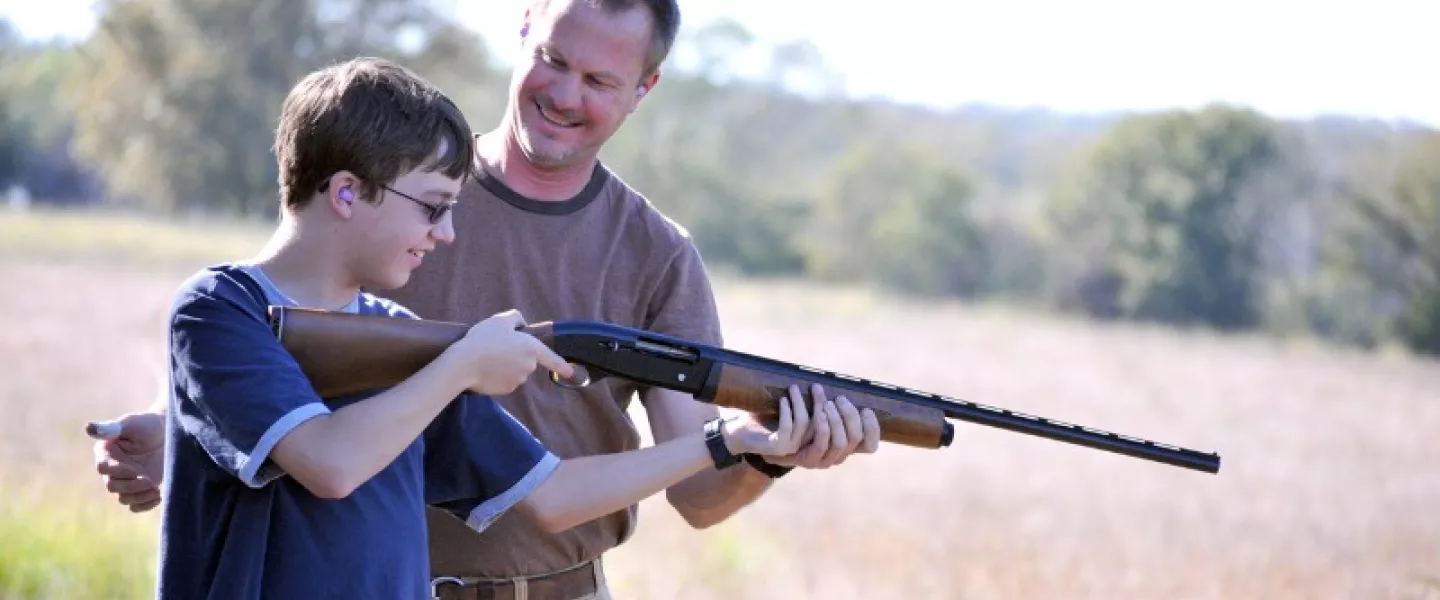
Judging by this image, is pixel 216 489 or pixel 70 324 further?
pixel 70 324

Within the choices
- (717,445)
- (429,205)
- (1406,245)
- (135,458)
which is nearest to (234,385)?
(429,205)

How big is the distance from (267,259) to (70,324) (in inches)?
679

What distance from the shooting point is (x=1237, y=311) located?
38188 mm

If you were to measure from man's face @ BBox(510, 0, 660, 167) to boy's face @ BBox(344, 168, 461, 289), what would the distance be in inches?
29.1

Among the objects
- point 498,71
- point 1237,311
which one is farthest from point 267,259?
point 498,71

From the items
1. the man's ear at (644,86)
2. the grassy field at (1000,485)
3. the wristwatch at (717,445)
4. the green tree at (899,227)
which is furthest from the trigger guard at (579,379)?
the green tree at (899,227)

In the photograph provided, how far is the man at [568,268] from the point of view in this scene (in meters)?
3.69

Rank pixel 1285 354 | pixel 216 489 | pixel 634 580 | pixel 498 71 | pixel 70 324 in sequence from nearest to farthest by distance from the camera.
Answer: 1. pixel 216 489
2. pixel 634 580
3. pixel 70 324
4. pixel 1285 354
5. pixel 498 71

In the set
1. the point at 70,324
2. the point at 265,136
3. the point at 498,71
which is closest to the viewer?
the point at 70,324

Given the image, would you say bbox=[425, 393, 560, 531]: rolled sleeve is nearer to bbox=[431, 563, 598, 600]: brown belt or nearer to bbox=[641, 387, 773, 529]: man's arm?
bbox=[431, 563, 598, 600]: brown belt

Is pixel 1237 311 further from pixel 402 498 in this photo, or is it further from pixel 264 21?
pixel 402 498

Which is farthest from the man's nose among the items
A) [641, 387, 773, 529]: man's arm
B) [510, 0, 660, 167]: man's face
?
[641, 387, 773, 529]: man's arm

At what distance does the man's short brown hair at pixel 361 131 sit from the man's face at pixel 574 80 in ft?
2.34

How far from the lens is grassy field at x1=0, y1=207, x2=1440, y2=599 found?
8656 millimetres
